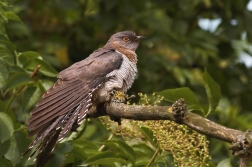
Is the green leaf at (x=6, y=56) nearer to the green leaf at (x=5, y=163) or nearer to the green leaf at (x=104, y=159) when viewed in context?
the green leaf at (x=5, y=163)

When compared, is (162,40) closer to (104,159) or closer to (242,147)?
(104,159)

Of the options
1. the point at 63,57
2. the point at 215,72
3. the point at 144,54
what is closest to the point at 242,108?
the point at 215,72

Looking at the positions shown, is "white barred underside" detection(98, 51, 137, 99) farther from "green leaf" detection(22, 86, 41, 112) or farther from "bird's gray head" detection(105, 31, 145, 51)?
"bird's gray head" detection(105, 31, 145, 51)

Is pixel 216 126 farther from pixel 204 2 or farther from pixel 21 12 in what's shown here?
pixel 204 2

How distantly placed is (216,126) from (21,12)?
3529mm

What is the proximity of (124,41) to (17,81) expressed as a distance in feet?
6.22

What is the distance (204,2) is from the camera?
6.34 m

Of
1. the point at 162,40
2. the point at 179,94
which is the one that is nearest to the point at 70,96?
the point at 179,94

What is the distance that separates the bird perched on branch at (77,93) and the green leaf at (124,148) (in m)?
0.26

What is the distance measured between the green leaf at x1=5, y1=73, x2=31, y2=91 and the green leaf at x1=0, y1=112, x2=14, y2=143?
0.20 metres

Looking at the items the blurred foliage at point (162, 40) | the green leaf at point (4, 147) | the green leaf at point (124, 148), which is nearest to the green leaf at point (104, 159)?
the green leaf at point (124, 148)

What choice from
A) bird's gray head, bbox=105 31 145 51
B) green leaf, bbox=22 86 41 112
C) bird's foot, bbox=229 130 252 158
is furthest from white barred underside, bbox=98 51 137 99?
bird's foot, bbox=229 130 252 158

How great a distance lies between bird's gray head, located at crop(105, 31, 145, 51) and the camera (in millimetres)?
5035

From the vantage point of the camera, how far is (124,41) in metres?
5.11
